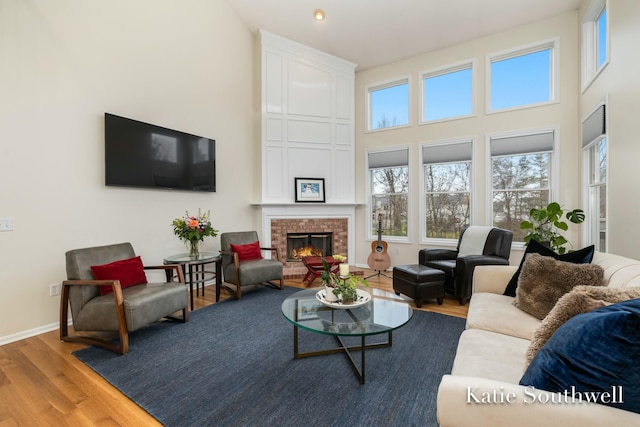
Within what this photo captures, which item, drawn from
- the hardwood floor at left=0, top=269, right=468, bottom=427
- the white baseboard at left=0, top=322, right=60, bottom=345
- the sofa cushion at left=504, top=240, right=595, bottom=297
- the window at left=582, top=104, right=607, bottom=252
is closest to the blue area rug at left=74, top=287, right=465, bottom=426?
the hardwood floor at left=0, top=269, right=468, bottom=427

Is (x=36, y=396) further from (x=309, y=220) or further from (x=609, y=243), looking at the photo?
(x=609, y=243)

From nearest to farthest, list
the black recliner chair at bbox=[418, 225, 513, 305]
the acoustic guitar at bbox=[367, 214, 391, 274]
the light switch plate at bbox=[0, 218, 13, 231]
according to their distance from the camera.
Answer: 1. the light switch plate at bbox=[0, 218, 13, 231]
2. the black recliner chair at bbox=[418, 225, 513, 305]
3. the acoustic guitar at bbox=[367, 214, 391, 274]

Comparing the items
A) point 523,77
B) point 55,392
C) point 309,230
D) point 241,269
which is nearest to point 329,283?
point 241,269

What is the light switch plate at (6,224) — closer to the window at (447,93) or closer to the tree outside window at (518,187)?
the window at (447,93)

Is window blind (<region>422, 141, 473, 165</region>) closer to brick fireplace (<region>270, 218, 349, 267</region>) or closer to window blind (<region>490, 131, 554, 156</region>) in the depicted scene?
window blind (<region>490, 131, 554, 156</region>)

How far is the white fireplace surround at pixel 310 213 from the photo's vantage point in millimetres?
5188

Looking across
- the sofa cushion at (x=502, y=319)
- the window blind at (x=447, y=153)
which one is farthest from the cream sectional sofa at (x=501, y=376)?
the window blind at (x=447, y=153)

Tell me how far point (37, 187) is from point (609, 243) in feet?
18.7

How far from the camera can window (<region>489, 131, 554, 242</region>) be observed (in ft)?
14.4

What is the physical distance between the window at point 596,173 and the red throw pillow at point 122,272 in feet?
16.4

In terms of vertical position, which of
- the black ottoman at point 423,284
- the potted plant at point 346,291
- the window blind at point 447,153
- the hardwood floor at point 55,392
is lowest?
the hardwood floor at point 55,392

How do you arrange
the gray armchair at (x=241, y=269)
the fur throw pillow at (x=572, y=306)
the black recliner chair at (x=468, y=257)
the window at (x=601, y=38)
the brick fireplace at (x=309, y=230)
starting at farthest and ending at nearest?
the brick fireplace at (x=309, y=230) → the gray armchair at (x=241, y=269) → the black recliner chair at (x=468, y=257) → the window at (x=601, y=38) → the fur throw pillow at (x=572, y=306)

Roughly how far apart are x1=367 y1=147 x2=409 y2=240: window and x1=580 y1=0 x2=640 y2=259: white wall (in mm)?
2768

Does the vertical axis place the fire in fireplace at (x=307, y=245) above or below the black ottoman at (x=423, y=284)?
above
